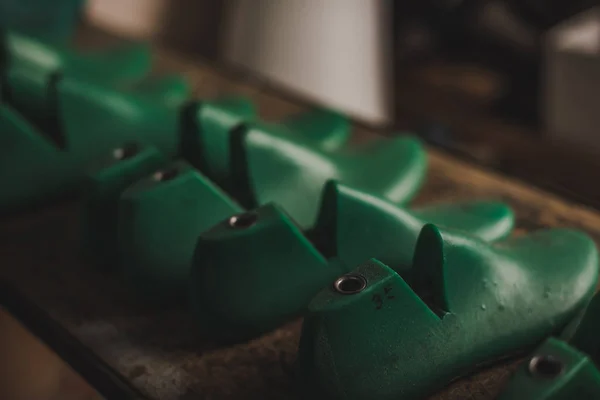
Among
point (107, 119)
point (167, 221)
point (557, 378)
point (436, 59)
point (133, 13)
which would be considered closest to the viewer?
point (557, 378)

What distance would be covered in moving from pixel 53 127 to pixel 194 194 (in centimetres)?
15

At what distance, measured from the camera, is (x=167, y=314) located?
14.5 inches

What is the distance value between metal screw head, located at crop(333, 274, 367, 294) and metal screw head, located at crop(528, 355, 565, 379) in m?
0.07

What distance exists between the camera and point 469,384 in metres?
0.32

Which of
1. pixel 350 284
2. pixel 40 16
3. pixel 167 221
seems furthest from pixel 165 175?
pixel 40 16

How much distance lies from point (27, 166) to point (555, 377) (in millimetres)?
326

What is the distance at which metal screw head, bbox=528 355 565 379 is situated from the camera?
25 centimetres

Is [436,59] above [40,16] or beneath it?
beneath

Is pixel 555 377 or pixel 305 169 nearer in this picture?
pixel 555 377

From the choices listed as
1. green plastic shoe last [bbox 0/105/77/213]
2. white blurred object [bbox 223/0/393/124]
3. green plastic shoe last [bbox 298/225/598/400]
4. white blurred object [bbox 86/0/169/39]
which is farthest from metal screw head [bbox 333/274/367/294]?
white blurred object [bbox 86/0/169/39]

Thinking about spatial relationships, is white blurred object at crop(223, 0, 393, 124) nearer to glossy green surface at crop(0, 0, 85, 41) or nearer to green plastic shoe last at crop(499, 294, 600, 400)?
glossy green surface at crop(0, 0, 85, 41)

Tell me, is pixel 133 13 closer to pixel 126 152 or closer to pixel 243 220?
pixel 126 152

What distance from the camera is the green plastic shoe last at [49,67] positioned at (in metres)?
0.46

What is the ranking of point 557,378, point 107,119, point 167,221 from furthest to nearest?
point 107,119
point 167,221
point 557,378
